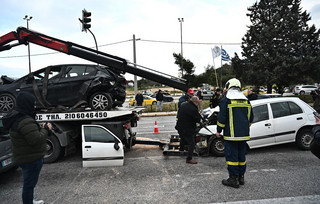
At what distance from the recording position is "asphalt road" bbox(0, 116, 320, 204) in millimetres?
3760

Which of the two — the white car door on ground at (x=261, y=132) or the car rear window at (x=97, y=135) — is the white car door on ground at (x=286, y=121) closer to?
the white car door on ground at (x=261, y=132)

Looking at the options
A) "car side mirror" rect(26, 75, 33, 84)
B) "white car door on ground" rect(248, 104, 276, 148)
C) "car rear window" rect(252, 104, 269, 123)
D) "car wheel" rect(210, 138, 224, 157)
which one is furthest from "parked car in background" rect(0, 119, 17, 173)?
"car rear window" rect(252, 104, 269, 123)

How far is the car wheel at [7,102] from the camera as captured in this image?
20.4 feet

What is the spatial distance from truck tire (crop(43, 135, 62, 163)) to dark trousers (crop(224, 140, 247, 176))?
410cm

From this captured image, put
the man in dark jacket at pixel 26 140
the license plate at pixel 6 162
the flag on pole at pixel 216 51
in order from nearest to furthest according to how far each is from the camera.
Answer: the man in dark jacket at pixel 26 140 → the license plate at pixel 6 162 → the flag on pole at pixel 216 51

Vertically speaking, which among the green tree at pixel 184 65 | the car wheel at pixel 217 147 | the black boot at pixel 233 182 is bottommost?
the black boot at pixel 233 182

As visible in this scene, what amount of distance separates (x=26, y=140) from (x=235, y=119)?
11.1 ft

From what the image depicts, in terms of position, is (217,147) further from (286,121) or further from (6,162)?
(6,162)

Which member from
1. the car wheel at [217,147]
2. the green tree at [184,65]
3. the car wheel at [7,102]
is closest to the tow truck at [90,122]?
the car wheel at [7,102]

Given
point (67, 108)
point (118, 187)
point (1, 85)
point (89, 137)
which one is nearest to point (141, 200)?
point (118, 187)

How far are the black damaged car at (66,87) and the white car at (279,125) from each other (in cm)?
287

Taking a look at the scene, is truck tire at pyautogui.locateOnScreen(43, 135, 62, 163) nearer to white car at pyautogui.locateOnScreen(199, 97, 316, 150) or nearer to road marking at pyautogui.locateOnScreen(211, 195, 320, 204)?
white car at pyautogui.locateOnScreen(199, 97, 316, 150)

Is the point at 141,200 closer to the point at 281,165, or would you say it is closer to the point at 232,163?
the point at 232,163

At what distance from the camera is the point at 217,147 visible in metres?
5.92
